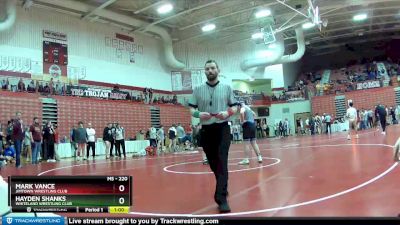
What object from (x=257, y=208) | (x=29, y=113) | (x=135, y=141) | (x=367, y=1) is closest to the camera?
(x=257, y=208)

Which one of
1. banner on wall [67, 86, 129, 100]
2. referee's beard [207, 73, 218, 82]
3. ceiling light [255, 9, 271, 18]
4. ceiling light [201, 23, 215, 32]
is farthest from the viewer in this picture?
ceiling light [201, 23, 215, 32]

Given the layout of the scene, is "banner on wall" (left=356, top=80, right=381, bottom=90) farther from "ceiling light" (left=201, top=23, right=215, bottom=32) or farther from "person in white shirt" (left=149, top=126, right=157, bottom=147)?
"person in white shirt" (left=149, top=126, right=157, bottom=147)

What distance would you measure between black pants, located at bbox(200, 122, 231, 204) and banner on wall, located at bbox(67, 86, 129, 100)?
20.4 metres

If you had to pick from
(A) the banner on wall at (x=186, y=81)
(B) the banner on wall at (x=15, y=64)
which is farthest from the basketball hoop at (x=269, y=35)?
(B) the banner on wall at (x=15, y=64)

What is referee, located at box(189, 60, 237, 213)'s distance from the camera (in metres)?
4.38

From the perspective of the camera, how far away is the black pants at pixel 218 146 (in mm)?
4359

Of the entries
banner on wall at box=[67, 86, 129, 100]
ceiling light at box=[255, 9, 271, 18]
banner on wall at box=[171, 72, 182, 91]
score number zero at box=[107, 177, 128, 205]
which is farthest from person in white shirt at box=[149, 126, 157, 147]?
score number zero at box=[107, 177, 128, 205]

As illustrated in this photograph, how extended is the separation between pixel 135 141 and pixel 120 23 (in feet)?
34.0

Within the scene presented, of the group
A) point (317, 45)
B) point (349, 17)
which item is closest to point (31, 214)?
point (349, 17)

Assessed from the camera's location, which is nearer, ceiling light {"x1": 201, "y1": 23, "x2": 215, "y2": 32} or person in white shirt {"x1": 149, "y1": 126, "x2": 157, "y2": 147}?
person in white shirt {"x1": 149, "y1": 126, "x2": 157, "y2": 147}

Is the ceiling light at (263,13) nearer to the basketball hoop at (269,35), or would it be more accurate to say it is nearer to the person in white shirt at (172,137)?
the basketball hoop at (269,35)

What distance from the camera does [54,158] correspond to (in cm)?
1784

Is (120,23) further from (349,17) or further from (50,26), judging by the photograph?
(349,17)
